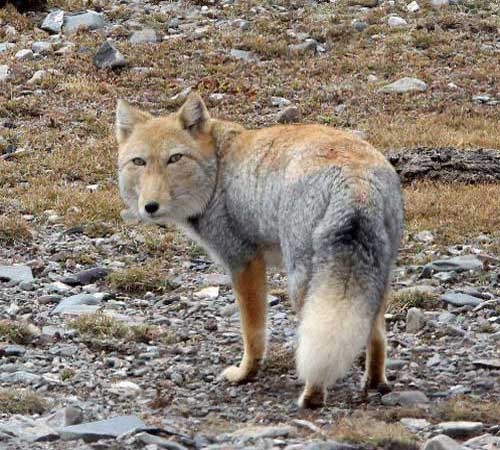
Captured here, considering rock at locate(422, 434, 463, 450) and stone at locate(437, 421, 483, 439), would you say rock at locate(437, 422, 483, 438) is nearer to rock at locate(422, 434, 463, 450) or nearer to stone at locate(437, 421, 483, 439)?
stone at locate(437, 421, 483, 439)

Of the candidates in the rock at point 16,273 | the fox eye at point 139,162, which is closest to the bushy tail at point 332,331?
the fox eye at point 139,162

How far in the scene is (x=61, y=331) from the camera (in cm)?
935

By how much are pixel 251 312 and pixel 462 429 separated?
222cm

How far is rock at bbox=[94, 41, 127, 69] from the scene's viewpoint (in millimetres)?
20859

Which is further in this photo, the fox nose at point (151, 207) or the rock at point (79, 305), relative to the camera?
the rock at point (79, 305)

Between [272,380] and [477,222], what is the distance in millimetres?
4805

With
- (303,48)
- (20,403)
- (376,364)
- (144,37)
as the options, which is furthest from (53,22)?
(20,403)

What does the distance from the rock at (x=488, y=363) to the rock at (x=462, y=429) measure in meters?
1.48

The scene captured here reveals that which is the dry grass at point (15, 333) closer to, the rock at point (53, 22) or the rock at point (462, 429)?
the rock at point (462, 429)

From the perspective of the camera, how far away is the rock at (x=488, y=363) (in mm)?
8406

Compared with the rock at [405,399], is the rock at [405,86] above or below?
above

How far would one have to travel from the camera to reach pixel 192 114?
30.0 ft

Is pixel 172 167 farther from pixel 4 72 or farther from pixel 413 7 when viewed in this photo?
pixel 413 7

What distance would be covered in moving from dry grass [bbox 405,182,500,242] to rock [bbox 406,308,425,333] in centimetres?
264
